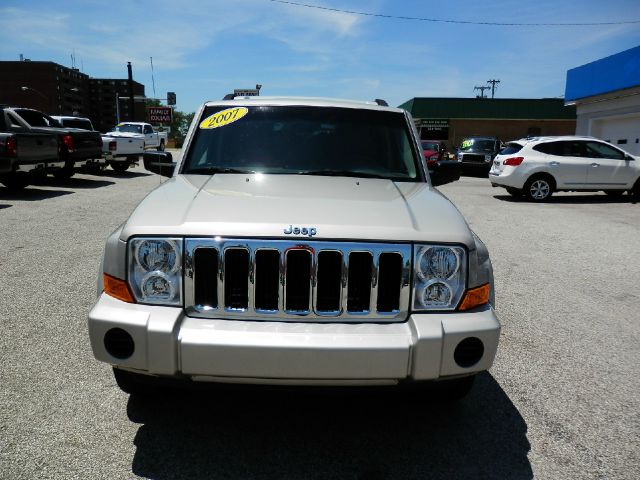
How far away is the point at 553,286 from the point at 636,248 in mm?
3349

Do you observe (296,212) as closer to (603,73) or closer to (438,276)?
(438,276)

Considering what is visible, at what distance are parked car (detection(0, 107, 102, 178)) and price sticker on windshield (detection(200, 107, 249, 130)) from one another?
33.8 ft

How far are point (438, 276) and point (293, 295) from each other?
2.18 feet

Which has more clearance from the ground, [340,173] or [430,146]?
[430,146]

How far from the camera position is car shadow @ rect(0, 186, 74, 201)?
1231cm

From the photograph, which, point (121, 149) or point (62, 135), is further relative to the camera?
point (121, 149)

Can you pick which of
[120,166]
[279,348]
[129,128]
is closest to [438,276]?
[279,348]

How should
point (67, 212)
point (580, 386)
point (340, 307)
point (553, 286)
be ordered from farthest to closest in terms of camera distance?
point (67, 212) → point (553, 286) → point (580, 386) → point (340, 307)

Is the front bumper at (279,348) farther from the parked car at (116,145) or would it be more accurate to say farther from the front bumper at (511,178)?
the parked car at (116,145)

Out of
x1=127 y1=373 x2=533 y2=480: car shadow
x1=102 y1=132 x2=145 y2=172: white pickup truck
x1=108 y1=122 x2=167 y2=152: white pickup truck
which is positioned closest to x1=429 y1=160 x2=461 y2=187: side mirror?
x1=127 y1=373 x2=533 y2=480: car shadow

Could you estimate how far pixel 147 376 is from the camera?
2.50 meters

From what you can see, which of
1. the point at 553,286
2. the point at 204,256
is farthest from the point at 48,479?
the point at 553,286

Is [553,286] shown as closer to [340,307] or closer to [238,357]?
[340,307]

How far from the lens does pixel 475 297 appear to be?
255cm
